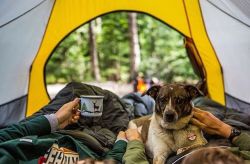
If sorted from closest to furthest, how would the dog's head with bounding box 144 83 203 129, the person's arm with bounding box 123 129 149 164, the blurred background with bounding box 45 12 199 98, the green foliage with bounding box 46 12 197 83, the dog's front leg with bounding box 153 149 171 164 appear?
the person's arm with bounding box 123 129 149 164
the dog's front leg with bounding box 153 149 171 164
the dog's head with bounding box 144 83 203 129
the blurred background with bounding box 45 12 199 98
the green foliage with bounding box 46 12 197 83

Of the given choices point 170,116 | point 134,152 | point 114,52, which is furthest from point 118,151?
point 114,52

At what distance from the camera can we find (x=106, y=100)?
11.4 ft

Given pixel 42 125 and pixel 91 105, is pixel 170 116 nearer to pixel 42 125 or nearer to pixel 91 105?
pixel 91 105

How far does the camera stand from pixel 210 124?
101 inches

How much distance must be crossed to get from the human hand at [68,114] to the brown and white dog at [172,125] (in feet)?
1.79

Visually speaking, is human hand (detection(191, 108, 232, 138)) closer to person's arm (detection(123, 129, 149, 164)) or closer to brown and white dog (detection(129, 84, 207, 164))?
brown and white dog (detection(129, 84, 207, 164))

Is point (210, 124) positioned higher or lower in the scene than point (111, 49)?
lower

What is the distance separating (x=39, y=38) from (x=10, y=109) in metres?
0.80

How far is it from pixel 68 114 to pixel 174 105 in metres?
0.72

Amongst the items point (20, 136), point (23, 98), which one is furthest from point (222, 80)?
point (20, 136)

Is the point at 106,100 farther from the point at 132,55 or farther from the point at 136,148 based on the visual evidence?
the point at 132,55

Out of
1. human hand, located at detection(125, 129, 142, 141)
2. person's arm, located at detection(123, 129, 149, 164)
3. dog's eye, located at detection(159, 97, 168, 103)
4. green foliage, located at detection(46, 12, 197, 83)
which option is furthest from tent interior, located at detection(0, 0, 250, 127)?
green foliage, located at detection(46, 12, 197, 83)

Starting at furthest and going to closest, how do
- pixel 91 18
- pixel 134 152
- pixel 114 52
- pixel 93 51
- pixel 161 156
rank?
pixel 114 52, pixel 93 51, pixel 91 18, pixel 161 156, pixel 134 152

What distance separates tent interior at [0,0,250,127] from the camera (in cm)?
370
